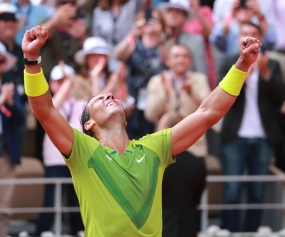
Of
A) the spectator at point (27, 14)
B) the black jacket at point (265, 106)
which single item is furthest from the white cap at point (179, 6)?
the spectator at point (27, 14)

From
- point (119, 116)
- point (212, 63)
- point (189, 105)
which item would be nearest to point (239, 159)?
point (189, 105)

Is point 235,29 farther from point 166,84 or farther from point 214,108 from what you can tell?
point 214,108

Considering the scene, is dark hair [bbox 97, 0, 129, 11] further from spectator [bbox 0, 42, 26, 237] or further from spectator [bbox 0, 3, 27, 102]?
spectator [bbox 0, 42, 26, 237]

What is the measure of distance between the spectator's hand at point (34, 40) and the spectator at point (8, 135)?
13.7ft

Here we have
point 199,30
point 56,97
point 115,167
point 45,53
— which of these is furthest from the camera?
point 199,30

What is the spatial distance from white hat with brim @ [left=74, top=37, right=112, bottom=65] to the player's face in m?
4.32

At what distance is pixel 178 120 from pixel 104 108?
272 cm

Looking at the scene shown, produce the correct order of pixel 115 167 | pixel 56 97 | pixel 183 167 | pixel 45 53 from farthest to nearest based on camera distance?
1. pixel 45 53
2. pixel 56 97
3. pixel 183 167
4. pixel 115 167

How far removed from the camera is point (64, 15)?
1025cm

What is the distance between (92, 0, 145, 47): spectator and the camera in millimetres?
10703

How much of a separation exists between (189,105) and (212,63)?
133cm

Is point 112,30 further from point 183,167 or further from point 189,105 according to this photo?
point 183,167

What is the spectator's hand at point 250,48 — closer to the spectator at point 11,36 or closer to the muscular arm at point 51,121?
the muscular arm at point 51,121

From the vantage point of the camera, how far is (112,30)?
10.7 meters
